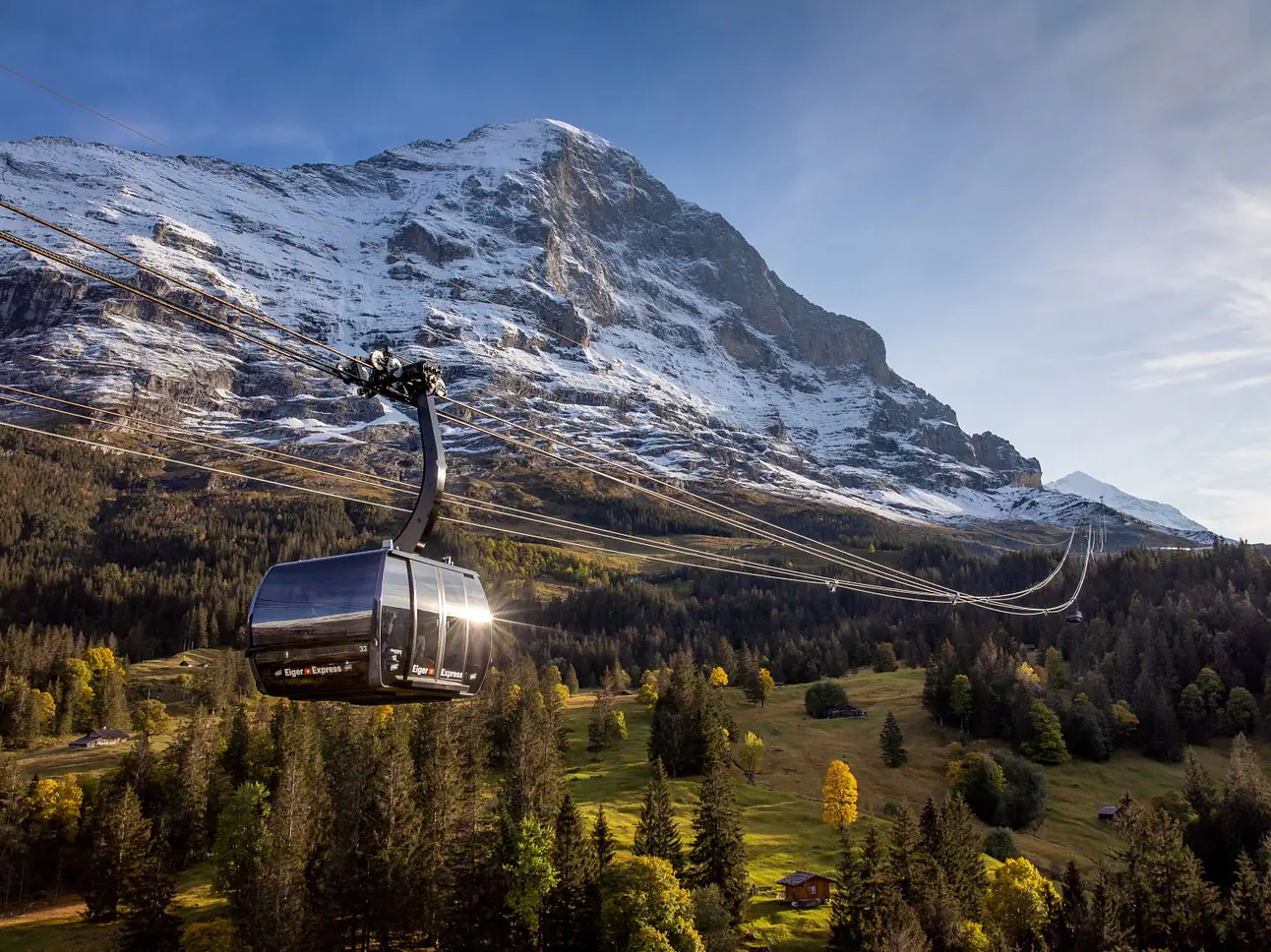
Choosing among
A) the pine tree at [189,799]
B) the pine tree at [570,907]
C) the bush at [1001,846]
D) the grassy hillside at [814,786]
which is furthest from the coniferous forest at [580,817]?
the grassy hillside at [814,786]

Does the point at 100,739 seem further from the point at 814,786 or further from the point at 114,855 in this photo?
the point at 814,786

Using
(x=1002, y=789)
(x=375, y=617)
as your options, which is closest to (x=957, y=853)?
(x=1002, y=789)

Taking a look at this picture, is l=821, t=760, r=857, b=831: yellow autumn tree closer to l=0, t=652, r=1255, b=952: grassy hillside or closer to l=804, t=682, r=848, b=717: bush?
l=0, t=652, r=1255, b=952: grassy hillside

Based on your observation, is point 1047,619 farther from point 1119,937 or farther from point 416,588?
point 416,588

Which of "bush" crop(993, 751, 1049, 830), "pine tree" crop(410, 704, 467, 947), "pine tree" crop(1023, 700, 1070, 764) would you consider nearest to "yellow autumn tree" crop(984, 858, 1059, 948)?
"bush" crop(993, 751, 1049, 830)

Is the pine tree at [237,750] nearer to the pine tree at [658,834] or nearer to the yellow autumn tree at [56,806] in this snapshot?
the yellow autumn tree at [56,806]
